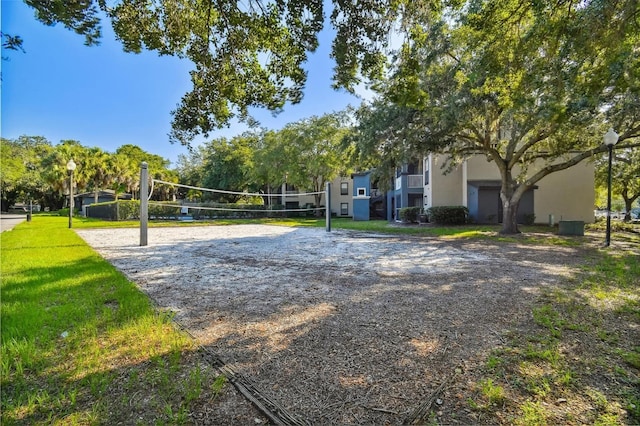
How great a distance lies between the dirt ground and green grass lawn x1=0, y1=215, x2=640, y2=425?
0.72 feet

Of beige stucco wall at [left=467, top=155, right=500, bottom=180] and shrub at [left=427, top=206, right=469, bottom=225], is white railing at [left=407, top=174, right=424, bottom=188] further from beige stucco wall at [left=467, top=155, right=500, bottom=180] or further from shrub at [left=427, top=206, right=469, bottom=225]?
shrub at [left=427, top=206, right=469, bottom=225]

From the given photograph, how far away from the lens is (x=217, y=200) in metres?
39.8

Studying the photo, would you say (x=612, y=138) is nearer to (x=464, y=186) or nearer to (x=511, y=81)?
(x=511, y=81)

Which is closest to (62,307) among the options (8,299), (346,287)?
(8,299)

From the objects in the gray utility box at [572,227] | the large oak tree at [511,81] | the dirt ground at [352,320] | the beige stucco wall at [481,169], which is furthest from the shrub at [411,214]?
the dirt ground at [352,320]

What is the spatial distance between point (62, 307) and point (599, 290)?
6757mm

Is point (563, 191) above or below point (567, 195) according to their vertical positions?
above

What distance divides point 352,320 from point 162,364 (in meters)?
1.78

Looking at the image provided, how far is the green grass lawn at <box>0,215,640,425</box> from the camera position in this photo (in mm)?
1826

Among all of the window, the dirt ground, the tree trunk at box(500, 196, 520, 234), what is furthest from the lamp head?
the window

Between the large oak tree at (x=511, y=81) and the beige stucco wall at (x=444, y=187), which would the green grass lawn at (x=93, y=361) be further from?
the beige stucco wall at (x=444, y=187)

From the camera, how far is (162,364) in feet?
7.55

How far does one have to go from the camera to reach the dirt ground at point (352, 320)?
6.55 ft

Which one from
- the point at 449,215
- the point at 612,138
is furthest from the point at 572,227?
the point at 449,215
